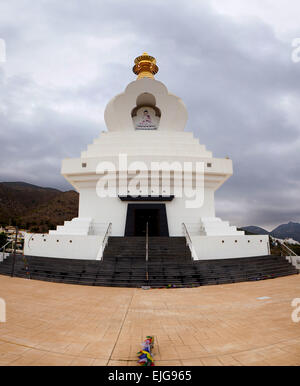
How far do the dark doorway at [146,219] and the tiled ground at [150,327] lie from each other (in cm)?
620

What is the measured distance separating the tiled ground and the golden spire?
18.9m

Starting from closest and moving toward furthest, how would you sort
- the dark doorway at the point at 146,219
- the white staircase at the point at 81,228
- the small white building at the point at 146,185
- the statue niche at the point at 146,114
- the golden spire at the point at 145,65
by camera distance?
the white staircase at the point at 81,228 < the dark doorway at the point at 146,219 < the small white building at the point at 146,185 < the statue niche at the point at 146,114 < the golden spire at the point at 145,65

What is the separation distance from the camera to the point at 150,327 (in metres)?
4.01

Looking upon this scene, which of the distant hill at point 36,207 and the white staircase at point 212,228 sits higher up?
the distant hill at point 36,207

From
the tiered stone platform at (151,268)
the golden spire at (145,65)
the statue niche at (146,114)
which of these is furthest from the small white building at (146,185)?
the golden spire at (145,65)

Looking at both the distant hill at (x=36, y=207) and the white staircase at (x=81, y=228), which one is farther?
the distant hill at (x=36, y=207)

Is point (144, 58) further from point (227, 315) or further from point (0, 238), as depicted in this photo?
point (0, 238)

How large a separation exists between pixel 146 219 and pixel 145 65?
14350 millimetres

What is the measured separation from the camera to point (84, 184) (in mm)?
14812

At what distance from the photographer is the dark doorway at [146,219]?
13.1m

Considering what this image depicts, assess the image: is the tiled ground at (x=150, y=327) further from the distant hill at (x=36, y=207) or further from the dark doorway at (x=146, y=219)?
the distant hill at (x=36, y=207)

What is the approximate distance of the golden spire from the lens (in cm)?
1892

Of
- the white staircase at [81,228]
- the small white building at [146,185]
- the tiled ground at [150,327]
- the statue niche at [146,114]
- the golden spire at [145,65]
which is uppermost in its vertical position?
the golden spire at [145,65]

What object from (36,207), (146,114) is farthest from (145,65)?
(36,207)
